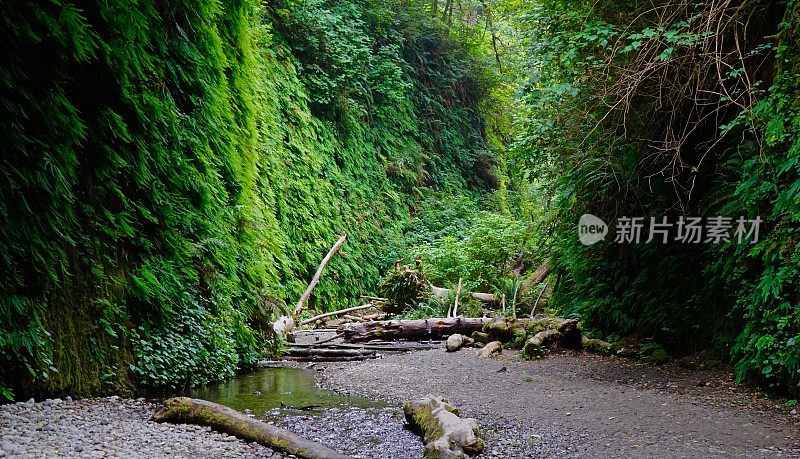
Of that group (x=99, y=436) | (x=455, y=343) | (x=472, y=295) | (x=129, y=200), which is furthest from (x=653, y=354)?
(x=472, y=295)

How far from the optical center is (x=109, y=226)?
20.1 ft

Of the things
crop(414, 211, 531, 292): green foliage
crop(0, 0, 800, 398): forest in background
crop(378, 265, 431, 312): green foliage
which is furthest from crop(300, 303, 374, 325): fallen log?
crop(414, 211, 531, 292): green foliage

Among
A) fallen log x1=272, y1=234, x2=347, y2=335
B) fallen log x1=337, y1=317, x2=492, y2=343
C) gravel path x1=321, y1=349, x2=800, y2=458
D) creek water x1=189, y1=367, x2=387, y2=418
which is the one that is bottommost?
creek water x1=189, y1=367, x2=387, y2=418

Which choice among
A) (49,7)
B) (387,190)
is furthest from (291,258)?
(49,7)

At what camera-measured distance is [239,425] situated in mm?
4867

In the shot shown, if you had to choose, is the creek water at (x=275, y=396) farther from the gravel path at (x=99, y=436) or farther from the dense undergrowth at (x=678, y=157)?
the dense undergrowth at (x=678, y=157)

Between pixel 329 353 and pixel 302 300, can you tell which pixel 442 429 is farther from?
pixel 302 300

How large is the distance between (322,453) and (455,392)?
9.84 ft

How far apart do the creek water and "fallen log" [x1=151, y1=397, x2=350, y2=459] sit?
66 cm

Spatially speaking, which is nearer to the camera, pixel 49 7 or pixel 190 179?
pixel 49 7

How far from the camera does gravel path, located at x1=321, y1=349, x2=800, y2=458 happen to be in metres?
4.57

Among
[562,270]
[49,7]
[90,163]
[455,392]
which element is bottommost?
[455,392]

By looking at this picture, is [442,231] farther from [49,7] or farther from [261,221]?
[49,7]

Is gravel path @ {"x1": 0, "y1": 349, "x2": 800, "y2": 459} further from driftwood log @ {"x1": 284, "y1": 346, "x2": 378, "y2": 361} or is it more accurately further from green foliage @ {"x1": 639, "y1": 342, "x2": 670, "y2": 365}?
driftwood log @ {"x1": 284, "y1": 346, "x2": 378, "y2": 361}
